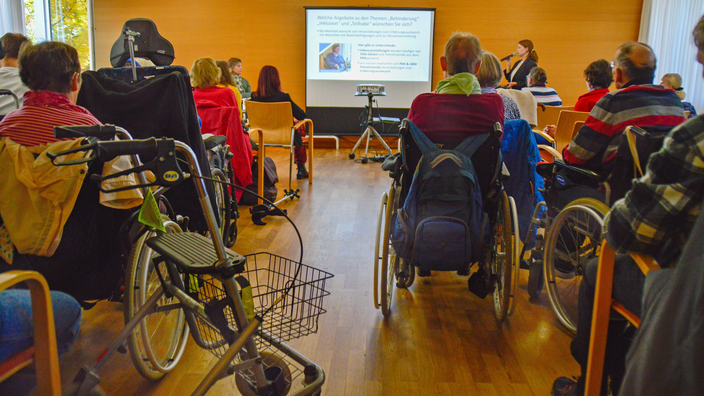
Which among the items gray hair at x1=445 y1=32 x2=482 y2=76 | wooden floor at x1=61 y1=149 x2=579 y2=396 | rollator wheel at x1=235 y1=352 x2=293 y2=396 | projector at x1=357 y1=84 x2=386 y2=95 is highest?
gray hair at x1=445 y1=32 x2=482 y2=76

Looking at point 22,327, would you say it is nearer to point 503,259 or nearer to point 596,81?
point 503,259

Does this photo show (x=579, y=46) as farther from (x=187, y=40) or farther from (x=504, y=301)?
(x=504, y=301)

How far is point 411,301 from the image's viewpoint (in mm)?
2250

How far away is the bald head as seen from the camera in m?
1.92

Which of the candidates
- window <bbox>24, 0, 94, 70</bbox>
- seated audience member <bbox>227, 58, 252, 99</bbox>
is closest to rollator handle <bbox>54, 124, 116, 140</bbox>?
seated audience member <bbox>227, 58, 252, 99</bbox>

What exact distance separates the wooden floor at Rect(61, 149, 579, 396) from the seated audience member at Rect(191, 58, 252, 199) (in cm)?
79

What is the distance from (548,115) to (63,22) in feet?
22.8

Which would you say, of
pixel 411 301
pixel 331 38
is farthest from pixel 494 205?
pixel 331 38

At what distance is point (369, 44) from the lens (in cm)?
736

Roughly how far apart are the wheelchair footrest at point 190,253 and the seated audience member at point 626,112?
1.39 metres

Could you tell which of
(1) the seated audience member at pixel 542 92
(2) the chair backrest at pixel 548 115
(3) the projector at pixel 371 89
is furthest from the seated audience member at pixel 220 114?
(3) the projector at pixel 371 89

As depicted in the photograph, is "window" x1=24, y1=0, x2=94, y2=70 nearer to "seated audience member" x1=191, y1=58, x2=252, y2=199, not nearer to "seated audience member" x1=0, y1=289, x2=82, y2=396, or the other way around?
"seated audience member" x1=191, y1=58, x2=252, y2=199

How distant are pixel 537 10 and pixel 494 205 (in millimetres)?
6437

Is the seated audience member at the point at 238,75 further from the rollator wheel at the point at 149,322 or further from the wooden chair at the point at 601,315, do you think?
the wooden chair at the point at 601,315
